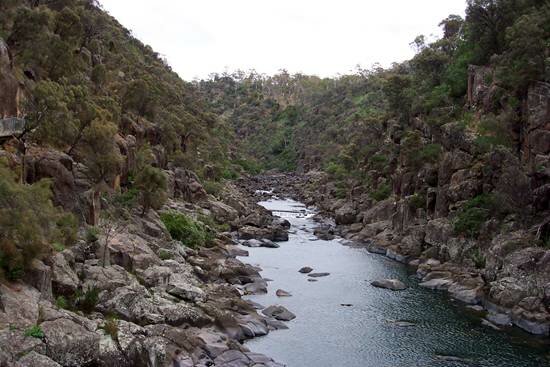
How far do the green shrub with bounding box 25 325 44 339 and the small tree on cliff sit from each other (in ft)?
84.9

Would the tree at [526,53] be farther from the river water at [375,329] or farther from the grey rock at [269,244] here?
the grey rock at [269,244]

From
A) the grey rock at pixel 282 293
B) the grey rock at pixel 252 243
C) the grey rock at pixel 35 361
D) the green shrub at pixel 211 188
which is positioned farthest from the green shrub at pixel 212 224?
the grey rock at pixel 35 361

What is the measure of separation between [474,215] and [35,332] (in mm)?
38127

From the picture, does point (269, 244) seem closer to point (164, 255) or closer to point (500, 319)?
point (164, 255)

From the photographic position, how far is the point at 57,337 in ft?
69.5

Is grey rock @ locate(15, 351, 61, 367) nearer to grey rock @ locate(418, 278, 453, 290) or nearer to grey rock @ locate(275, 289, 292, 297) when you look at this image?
grey rock @ locate(275, 289, 292, 297)

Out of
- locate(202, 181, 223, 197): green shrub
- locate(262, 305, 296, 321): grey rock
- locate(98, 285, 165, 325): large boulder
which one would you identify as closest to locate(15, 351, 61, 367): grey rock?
locate(98, 285, 165, 325): large boulder

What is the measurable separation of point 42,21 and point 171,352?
26593mm

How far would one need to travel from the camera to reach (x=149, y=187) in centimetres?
4719

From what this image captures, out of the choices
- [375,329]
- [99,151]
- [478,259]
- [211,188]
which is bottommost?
[375,329]

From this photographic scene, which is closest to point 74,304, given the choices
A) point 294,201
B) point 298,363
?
point 298,363

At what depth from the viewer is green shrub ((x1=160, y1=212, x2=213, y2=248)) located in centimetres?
4856

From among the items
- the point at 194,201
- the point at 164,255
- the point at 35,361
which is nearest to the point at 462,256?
the point at 164,255

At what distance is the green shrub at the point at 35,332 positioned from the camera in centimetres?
2045
